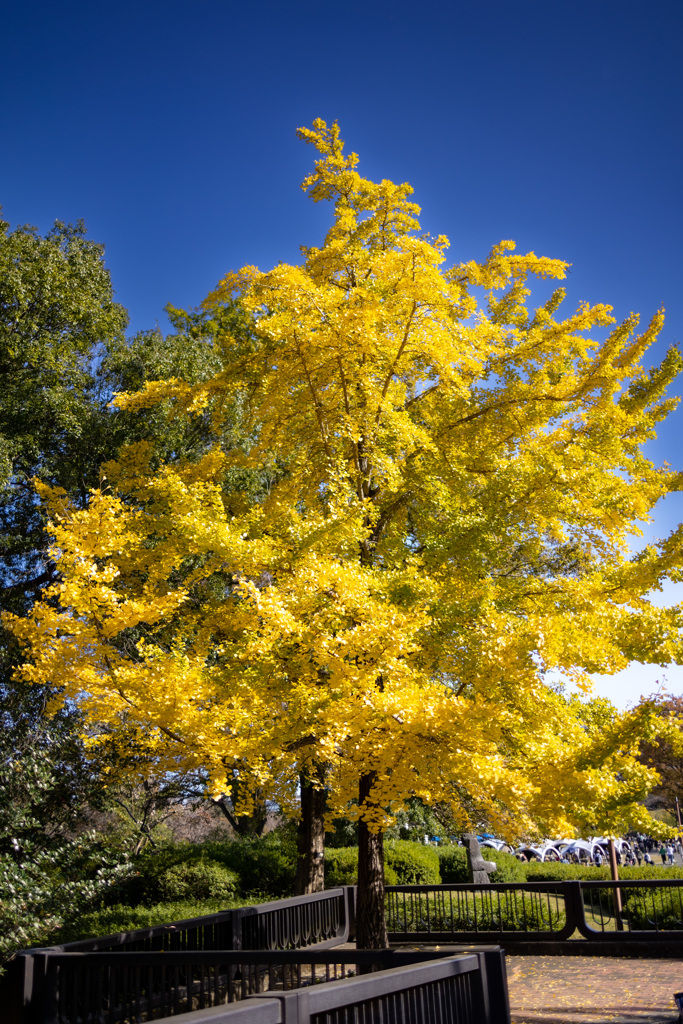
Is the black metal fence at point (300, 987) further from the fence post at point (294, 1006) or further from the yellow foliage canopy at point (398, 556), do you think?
the yellow foliage canopy at point (398, 556)

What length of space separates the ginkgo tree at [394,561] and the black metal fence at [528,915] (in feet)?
12.2

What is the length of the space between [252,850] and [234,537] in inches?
407

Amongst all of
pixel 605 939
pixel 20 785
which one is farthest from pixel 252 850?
pixel 605 939

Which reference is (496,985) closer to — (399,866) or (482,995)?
(482,995)

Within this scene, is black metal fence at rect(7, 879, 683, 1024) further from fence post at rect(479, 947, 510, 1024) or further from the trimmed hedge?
the trimmed hedge

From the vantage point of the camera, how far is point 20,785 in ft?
34.9

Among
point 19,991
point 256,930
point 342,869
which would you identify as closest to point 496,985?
point 19,991

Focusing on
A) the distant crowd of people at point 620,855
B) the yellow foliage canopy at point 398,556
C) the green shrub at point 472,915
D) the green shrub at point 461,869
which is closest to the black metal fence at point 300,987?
the yellow foliage canopy at point 398,556

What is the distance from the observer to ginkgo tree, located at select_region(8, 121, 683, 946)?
5977 millimetres

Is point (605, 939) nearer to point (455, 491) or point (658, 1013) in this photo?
point (658, 1013)

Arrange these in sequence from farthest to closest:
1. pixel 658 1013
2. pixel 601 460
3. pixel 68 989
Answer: pixel 601 460 < pixel 658 1013 < pixel 68 989

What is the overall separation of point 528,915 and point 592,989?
3.64m

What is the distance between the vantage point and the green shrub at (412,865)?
48.6ft

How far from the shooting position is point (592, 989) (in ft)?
27.1
